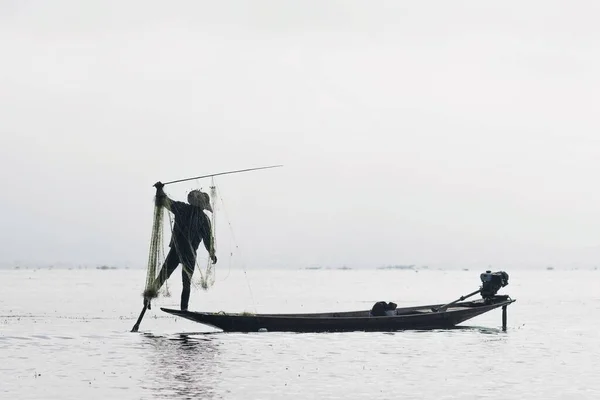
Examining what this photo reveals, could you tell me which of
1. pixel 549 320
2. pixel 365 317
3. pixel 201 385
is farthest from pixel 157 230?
pixel 549 320

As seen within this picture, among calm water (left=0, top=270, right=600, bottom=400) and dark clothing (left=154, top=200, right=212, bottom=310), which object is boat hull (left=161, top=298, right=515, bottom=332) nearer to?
calm water (left=0, top=270, right=600, bottom=400)

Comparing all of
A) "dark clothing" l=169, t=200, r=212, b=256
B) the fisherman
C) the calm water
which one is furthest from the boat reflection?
"dark clothing" l=169, t=200, r=212, b=256

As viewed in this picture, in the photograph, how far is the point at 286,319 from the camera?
117 feet

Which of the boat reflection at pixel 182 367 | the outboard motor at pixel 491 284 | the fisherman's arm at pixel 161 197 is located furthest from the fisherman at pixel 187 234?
the outboard motor at pixel 491 284

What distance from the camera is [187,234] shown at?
35.6m

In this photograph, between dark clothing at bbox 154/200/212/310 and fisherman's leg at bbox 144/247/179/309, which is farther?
fisherman's leg at bbox 144/247/179/309

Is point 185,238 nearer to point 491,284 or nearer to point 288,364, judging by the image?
point 288,364

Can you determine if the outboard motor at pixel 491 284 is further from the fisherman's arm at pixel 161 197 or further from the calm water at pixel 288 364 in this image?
the fisherman's arm at pixel 161 197

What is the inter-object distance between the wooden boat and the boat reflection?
1.02 metres

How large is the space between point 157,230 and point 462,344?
40.0 ft

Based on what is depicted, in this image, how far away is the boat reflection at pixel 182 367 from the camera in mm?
22922

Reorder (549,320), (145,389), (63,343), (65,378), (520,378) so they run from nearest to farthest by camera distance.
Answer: (145,389), (65,378), (520,378), (63,343), (549,320)

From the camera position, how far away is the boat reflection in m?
22.9

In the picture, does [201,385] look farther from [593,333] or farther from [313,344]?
[593,333]
